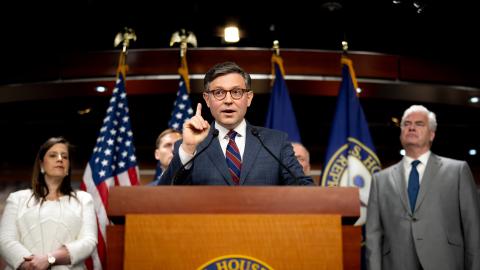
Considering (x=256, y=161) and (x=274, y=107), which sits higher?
(x=274, y=107)

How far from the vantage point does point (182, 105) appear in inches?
155

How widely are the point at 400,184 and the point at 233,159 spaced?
5.14 feet

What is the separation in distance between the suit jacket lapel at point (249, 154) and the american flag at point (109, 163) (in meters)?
2.15

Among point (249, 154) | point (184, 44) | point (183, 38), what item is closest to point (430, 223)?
point (249, 154)

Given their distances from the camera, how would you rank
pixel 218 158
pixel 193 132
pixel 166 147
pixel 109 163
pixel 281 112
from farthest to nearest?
pixel 281 112 → pixel 109 163 → pixel 166 147 → pixel 218 158 → pixel 193 132

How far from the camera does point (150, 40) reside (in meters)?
4.78

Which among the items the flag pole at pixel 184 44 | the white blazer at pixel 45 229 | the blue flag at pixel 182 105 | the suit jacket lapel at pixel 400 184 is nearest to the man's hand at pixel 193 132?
the white blazer at pixel 45 229

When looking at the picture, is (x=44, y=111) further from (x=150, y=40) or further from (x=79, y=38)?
(x=150, y=40)

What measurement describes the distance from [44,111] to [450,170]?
430 cm

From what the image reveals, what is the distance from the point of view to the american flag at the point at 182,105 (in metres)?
3.88

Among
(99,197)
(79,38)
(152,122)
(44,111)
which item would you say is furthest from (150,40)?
(99,197)

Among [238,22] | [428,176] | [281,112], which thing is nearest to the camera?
[428,176]

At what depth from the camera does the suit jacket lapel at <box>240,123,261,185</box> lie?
5.00 ft

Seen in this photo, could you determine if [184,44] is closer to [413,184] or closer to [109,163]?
[109,163]
